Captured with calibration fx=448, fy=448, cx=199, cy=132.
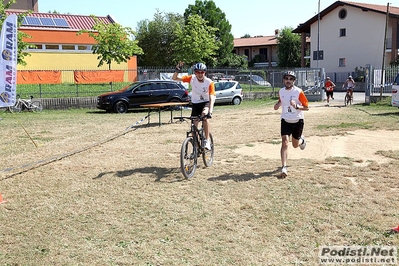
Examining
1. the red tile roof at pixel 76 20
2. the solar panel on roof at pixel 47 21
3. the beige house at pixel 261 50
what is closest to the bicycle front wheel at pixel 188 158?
the red tile roof at pixel 76 20

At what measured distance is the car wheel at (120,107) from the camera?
19703mm

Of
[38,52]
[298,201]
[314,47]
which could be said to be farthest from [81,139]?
[314,47]

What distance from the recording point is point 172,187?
666 centimetres

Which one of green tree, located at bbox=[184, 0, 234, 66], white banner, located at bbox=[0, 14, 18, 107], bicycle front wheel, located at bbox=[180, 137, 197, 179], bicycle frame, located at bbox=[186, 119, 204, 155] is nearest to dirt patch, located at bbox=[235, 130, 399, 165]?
bicycle frame, located at bbox=[186, 119, 204, 155]

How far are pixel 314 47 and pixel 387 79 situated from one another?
94.5 feet

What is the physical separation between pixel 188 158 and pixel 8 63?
4.17 metres

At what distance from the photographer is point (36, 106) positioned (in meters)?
20.9

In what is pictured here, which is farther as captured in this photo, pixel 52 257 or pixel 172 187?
pixel 172 187

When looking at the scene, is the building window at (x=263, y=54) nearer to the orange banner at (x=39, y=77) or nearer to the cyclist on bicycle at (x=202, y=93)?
the orange banner at (x=39, y=77)

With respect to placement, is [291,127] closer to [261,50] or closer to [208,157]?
[208,157]

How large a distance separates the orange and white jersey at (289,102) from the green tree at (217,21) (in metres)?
50.1

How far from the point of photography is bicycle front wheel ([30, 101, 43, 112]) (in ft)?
67.9

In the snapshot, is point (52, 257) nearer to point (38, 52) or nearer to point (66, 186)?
point (66, 186)

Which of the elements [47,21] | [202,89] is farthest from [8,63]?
[47,21]
